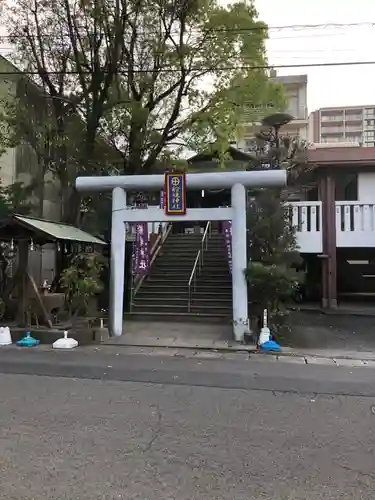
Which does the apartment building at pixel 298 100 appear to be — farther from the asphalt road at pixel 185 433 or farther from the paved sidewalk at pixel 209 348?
the asphalt road at pixel 185 433

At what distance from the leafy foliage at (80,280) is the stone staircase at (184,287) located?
9.02ft

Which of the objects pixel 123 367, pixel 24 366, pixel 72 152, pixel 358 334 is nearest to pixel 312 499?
pixel 123 367

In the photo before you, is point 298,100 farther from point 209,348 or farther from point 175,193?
point 209,348

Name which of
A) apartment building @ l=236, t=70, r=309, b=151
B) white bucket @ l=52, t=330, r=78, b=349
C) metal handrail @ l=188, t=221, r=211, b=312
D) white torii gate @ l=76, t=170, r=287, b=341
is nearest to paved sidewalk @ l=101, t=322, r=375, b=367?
white torii gate @ l=76, t=170, r=287, b=341

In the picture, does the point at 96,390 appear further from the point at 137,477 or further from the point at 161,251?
the point at 161,251

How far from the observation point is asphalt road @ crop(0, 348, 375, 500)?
356 cm

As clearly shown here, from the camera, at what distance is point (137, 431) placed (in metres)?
4.75

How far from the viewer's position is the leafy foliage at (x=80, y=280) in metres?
11.0

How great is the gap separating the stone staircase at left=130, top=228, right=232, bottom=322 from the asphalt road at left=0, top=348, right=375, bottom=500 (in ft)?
19.5

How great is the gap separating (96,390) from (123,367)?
64.6 inches

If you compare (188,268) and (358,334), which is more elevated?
(188,268)

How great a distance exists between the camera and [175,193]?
11.0 metres

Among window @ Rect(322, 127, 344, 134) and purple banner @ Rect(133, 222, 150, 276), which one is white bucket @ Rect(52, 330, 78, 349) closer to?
purple banner @ Rect(133, 222, 150, 276)

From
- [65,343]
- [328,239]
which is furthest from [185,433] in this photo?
[328,239]
